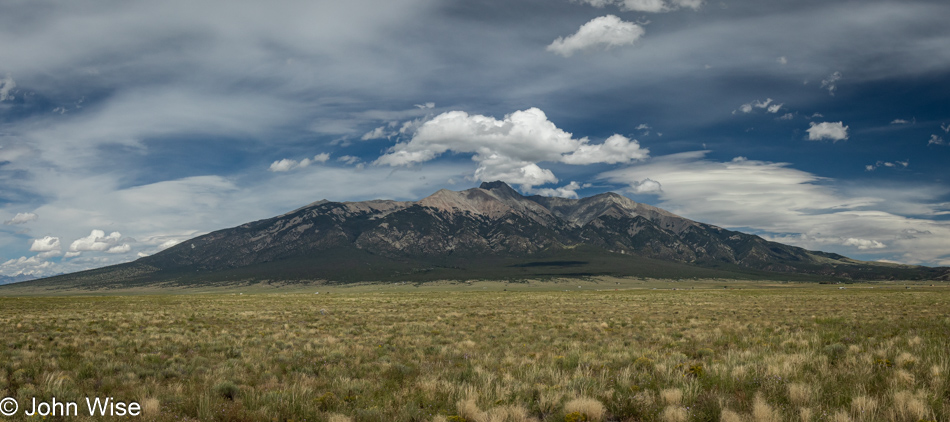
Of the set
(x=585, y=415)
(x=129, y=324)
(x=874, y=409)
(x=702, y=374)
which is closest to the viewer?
(x=874, y=409)

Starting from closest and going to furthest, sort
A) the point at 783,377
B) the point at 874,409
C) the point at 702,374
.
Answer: the point at 874,409
the point at 783,377
the point at 702,374

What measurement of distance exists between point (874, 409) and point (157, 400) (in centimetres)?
1189

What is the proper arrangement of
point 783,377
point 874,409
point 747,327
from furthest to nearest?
1. point 747,327
2. point 783,377
3. point 874,409

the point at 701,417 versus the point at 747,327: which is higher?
the point at 701,417

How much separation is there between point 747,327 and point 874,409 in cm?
1609

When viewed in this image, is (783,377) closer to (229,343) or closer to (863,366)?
(863,366)

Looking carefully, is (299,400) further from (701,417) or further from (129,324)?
(129,324)

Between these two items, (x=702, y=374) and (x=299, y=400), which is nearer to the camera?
(x=299, y=400)

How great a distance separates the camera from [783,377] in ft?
28.7

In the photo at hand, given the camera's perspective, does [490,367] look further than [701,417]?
Yes

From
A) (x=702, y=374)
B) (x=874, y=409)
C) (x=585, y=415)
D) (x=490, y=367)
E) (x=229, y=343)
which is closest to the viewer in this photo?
(x=874, y=409)

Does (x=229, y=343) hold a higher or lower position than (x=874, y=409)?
lower

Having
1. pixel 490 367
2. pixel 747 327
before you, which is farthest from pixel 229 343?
pixel 747 327

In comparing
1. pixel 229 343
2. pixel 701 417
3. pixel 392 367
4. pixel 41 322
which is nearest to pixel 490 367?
pixel 392 367
